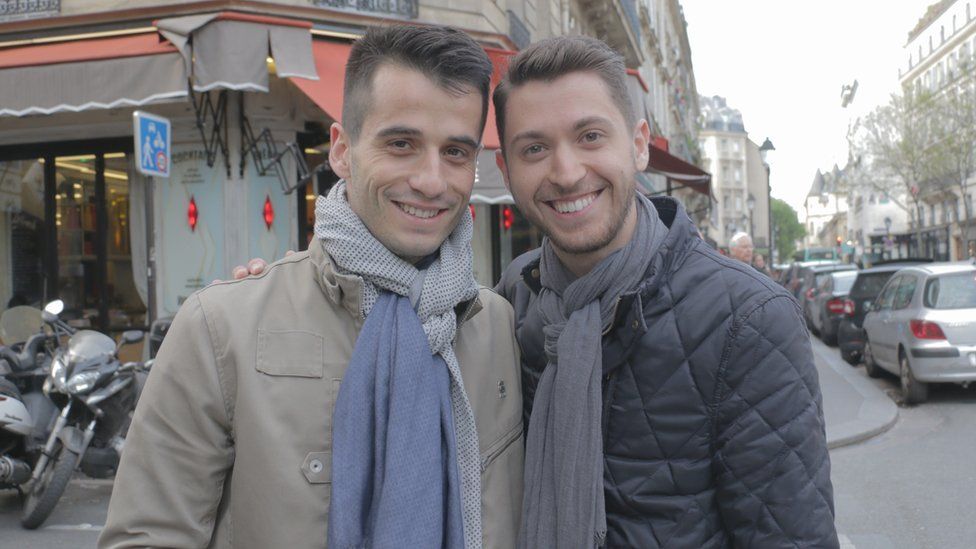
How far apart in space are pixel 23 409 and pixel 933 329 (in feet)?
30.0

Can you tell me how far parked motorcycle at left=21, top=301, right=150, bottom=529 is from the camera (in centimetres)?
559

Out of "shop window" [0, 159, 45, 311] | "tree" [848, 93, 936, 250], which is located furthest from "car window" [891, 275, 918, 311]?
"tree" [848, 93, 936, 250]

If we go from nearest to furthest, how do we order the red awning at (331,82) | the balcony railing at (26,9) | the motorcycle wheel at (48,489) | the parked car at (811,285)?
1. the motorcycle wheel at (48,489)
2. the red awning at (331,82)
3. the balcony railing at (26,9)
4. the parked car at (811,285)

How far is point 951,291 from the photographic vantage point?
9812 millimetres

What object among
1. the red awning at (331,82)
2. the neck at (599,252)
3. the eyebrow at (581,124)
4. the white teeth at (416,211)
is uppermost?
the red awning at (331,82)

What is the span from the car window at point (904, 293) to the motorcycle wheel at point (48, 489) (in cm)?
926

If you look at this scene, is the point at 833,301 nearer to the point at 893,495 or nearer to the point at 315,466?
the point at 893,495

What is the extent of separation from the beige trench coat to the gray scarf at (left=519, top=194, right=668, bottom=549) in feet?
1.58

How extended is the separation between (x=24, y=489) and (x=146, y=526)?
525 centimetres

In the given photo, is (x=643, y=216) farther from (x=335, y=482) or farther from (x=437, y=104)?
(x=335, y=482)

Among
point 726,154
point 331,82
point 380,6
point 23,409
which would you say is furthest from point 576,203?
point 726,154

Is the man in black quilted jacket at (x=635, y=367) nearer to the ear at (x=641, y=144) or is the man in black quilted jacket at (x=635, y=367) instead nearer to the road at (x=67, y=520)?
the ear at (x=641, y=144)

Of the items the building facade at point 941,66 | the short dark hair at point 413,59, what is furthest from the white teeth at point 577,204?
the building facade at point 941,66

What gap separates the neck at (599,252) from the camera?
205 cm
